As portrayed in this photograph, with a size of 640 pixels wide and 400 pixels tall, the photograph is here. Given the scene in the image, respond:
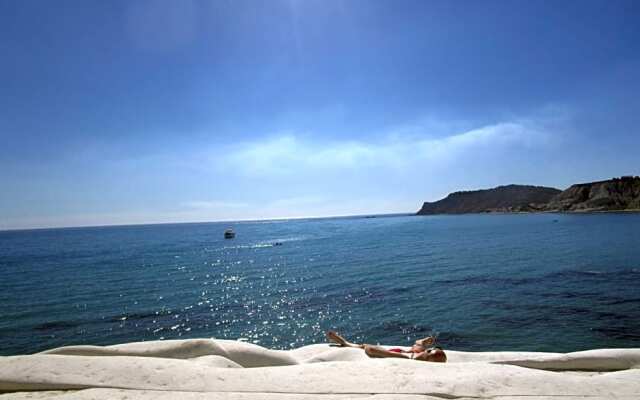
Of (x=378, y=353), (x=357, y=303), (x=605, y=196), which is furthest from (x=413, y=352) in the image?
(x=605, y=196)

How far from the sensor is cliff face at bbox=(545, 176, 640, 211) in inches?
5679

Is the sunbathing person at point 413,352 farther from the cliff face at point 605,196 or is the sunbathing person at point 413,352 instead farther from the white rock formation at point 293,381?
the cliff face at point 605,196

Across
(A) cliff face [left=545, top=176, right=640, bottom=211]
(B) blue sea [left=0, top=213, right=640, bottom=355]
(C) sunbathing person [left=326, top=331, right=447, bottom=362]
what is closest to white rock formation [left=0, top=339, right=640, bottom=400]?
(C) sunbathing person [left=326, top=331, right=447, bottom=362]

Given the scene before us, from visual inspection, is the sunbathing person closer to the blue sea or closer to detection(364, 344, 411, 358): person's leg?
detection(364, 344, 411, 358): person's leg

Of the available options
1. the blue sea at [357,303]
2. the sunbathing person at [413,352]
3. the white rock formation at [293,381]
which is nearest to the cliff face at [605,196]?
the blue sea at [357,303]

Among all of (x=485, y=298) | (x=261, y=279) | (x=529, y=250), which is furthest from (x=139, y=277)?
(x=529, y=250)

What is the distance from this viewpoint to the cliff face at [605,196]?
144 m

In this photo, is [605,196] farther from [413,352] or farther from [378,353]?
[378,353]

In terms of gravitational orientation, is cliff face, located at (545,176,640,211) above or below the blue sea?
above

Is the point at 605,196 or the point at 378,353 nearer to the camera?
the point at 378,353

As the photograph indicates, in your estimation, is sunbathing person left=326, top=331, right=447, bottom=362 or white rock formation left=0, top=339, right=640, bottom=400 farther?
sunbathing person left=326, top=331, right=447, bottom=362

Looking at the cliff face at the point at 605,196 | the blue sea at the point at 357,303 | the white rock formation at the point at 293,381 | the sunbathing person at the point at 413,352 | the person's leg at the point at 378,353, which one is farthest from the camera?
the cliff face at the point at 605,196

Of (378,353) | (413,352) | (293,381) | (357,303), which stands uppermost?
(293,381)

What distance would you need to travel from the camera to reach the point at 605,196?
150125mm
